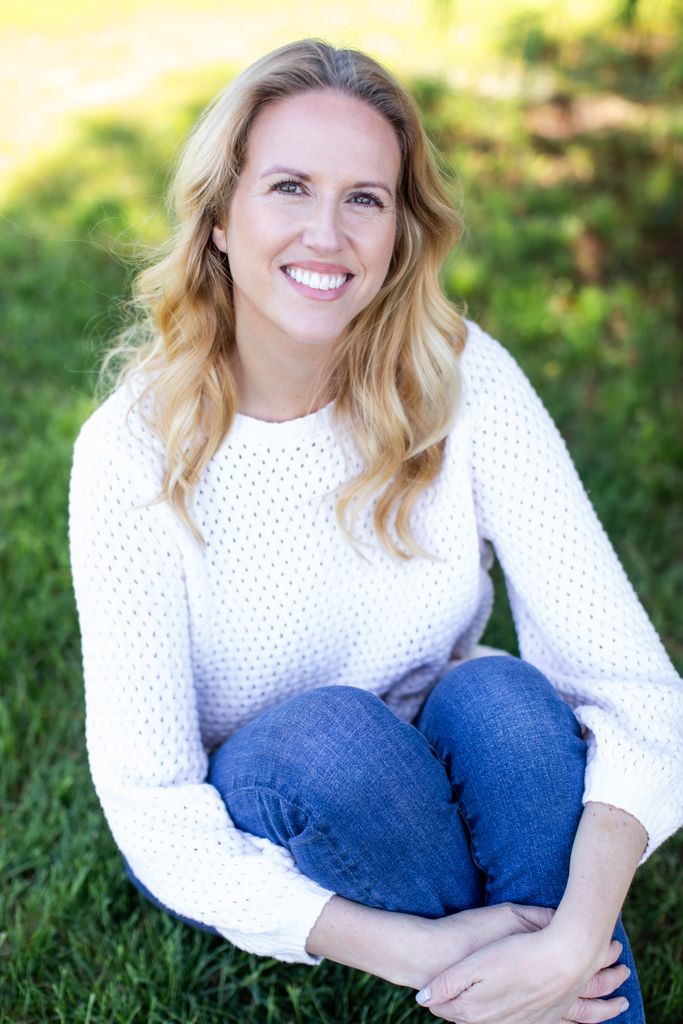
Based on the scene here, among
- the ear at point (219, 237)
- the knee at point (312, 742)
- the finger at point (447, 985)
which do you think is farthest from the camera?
the ear at point (219, 237)

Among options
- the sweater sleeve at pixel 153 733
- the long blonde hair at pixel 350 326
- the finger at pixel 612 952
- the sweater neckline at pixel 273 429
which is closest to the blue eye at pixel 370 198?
the long blonde hair at pixel 350 326

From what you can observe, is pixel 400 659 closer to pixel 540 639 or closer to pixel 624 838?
pixel 540 639

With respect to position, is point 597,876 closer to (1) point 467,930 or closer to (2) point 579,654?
(1) point 467,930

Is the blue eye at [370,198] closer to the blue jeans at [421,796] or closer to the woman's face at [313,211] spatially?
the woman's face at [313,211]

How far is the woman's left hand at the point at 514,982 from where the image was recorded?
142 cm

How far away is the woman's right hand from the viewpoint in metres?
1.46

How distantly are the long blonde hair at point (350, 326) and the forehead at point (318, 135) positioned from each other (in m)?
0.02

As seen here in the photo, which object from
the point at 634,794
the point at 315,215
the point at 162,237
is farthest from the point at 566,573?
the point at 162,237

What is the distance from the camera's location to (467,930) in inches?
58.3

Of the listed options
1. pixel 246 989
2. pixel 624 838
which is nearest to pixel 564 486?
pixel 624 838

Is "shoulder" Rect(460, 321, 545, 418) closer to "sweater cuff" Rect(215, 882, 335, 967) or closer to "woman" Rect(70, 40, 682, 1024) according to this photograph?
"woman" Rect(70, 40, 682, 1024)

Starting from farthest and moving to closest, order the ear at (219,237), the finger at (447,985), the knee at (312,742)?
the ear at (219,237)
the knee at (312,742)
the finger at (447,985)

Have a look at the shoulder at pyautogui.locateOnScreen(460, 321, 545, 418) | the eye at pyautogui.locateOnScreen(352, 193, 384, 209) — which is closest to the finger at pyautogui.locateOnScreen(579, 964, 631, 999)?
the shoulder at pyautogui.locateOnScreen(460, 321, 545, 418)

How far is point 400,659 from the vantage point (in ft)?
6.10
